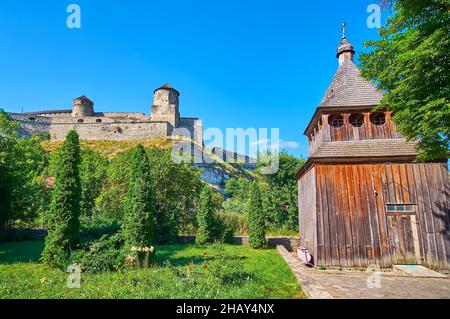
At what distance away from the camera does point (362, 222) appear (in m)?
11.0

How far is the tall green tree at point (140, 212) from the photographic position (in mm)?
11433

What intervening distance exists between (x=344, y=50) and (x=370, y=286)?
12491 millimetres

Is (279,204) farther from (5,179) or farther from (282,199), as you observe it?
(5,179)

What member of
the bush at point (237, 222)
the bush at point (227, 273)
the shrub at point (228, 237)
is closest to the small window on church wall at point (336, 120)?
the bush at point (227, 273)

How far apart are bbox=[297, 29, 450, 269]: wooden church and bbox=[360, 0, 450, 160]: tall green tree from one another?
2.50m

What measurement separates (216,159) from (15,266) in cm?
6086

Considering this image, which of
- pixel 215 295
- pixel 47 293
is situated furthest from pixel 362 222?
pixel 47 293

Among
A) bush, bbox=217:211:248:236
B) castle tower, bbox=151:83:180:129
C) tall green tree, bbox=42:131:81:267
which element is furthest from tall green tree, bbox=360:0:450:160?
castle tower, bbox=151:83:180:129

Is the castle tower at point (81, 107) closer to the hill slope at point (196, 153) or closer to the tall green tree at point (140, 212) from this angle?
the hill slope at point (196, 153)

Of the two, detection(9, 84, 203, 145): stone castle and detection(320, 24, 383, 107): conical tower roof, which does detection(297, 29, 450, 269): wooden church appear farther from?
detection(9, 84, 203, 145): stone castle

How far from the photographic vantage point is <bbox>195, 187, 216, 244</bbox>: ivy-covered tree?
781 inches

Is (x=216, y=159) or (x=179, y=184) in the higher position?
(x=216, y=159)

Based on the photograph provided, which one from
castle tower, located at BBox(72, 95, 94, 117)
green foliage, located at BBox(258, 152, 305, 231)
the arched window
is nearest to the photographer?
the arched window
